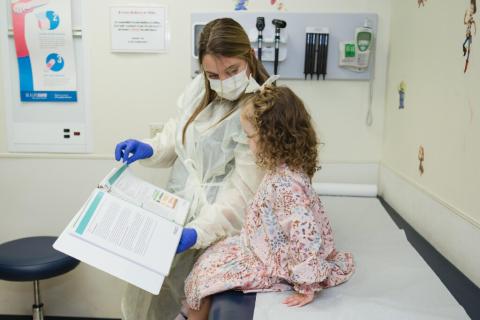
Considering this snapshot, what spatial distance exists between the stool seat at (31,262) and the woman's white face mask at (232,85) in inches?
37.4

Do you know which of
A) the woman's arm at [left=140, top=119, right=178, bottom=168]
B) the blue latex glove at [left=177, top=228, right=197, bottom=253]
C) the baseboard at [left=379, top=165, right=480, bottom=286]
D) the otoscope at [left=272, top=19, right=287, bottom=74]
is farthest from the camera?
the otoscope at [left=272, top=19, right=287, bottom=74]

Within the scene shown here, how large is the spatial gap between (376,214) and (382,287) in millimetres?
599

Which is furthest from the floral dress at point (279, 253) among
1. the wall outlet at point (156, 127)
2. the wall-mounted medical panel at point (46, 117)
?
the wall-mounted medical panel at point (46, 117)

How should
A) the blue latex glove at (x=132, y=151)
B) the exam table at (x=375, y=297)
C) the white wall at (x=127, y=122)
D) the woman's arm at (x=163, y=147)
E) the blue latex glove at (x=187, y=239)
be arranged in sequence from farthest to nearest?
the white wall at (x=127, y=122)
the woman's arm at (x=163, y=147)
the blue latex glove at (x=132, y=151)
the blue latex glove at (x=187, y=239)
the exam table at (x=375, y=297)

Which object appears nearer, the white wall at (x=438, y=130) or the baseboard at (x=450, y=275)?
the baseboard at (x=450, y=275)

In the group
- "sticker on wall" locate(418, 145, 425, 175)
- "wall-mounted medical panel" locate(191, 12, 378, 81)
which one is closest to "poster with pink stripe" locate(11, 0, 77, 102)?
"wall-mounted medical panel" locate(191, 12, 378, 81)

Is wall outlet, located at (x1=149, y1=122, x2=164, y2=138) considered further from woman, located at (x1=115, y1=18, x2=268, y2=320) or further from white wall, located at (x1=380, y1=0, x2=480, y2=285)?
white wall, located at (x1=380, y1=0, x2=480, y2=285)

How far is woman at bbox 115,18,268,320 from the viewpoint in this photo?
4.32 ft

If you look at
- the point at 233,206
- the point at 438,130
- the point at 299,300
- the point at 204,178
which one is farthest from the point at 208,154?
the point at 438,130

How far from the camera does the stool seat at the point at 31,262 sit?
1.67 metres

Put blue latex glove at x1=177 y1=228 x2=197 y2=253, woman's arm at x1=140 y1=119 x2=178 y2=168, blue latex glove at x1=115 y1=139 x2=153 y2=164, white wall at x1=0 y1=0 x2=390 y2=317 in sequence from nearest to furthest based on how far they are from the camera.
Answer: blue latex glove at x1=177 y1=228 x2=197 y2=253
blue latex glove at x1=115 y1=139 x2=153 y2=164
woman's arm at x1=140 y1=119 x2=178 y2=168
white wall at x1=0 y1=0 x2=390 y2=317

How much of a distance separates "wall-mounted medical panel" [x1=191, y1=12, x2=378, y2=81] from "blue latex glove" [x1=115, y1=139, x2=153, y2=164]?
0.63 m

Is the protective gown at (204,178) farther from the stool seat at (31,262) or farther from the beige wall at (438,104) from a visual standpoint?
the beige wall at (438,104)

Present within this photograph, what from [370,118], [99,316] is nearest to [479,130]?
[370,118]
